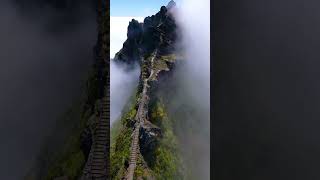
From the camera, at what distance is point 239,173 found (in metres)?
2.01

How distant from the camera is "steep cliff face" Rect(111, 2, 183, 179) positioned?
7.86 feet

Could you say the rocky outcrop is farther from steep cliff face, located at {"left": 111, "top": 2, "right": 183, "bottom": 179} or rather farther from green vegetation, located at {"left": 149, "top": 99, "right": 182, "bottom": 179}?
green vegetation, located at {"left": 149, "top": 99, "right": 182, "bottom": 179}

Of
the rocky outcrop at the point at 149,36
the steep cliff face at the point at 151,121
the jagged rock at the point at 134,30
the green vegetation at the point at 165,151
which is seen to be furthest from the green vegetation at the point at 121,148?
the jagged rock at the point at 134,30

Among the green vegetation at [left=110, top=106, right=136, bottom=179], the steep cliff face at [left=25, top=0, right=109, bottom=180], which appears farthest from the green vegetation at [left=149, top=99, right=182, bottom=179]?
the steep cliff face at [left=25, top=0, right=109, bottom=180]

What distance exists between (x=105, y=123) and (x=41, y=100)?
39cm

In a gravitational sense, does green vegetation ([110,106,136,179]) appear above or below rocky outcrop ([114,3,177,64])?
below

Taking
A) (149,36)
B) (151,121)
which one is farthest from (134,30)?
(151,121)

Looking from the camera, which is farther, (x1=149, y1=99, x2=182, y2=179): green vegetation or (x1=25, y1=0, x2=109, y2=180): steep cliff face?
(x1=149, y1=99, x2=182, y2=179): green vegetation

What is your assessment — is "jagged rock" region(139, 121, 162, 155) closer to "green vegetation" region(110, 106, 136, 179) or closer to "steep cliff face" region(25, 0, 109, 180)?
"green vegetation" region(110, 106, 136, 179)

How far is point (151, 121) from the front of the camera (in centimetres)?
242

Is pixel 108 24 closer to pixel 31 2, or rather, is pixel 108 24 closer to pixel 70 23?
pixel 70 23

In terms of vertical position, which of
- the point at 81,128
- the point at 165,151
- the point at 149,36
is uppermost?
the point at 149,36

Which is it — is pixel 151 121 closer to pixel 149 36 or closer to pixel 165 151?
pixel 165 151

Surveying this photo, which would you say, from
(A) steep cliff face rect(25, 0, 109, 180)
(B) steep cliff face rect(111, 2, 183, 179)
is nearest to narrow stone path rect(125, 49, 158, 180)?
(B) steep cliff face rect(111, 2, 183, 179)
